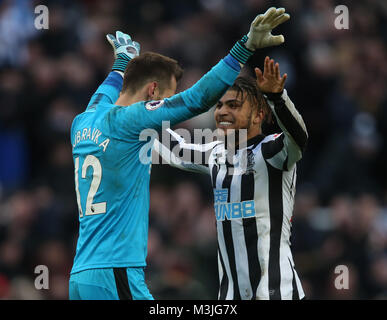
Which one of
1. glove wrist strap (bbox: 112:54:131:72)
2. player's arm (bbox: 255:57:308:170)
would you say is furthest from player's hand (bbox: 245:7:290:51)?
glove wrist strap (bbox: 112:54:131:72)

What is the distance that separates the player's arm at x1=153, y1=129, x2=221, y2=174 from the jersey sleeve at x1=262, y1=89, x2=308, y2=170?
83 cm

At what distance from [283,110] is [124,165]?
1.08 m

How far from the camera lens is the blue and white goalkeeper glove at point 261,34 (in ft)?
15.4

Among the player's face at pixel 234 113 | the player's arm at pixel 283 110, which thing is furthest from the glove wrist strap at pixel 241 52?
the player's face at pixel 234 113

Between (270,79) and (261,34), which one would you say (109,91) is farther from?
(261,34)

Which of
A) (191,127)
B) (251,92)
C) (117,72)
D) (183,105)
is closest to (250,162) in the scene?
(251,92)

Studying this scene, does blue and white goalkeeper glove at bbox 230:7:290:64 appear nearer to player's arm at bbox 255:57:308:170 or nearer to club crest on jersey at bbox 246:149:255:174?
player's arm at bbox 255:57:308:170

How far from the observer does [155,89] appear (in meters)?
5.38

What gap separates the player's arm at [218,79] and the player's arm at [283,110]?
179 mm

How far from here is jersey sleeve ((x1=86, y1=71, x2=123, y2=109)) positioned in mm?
5523

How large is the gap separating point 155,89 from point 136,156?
20.6 inches

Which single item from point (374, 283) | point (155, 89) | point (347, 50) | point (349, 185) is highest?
point (347, 50)
